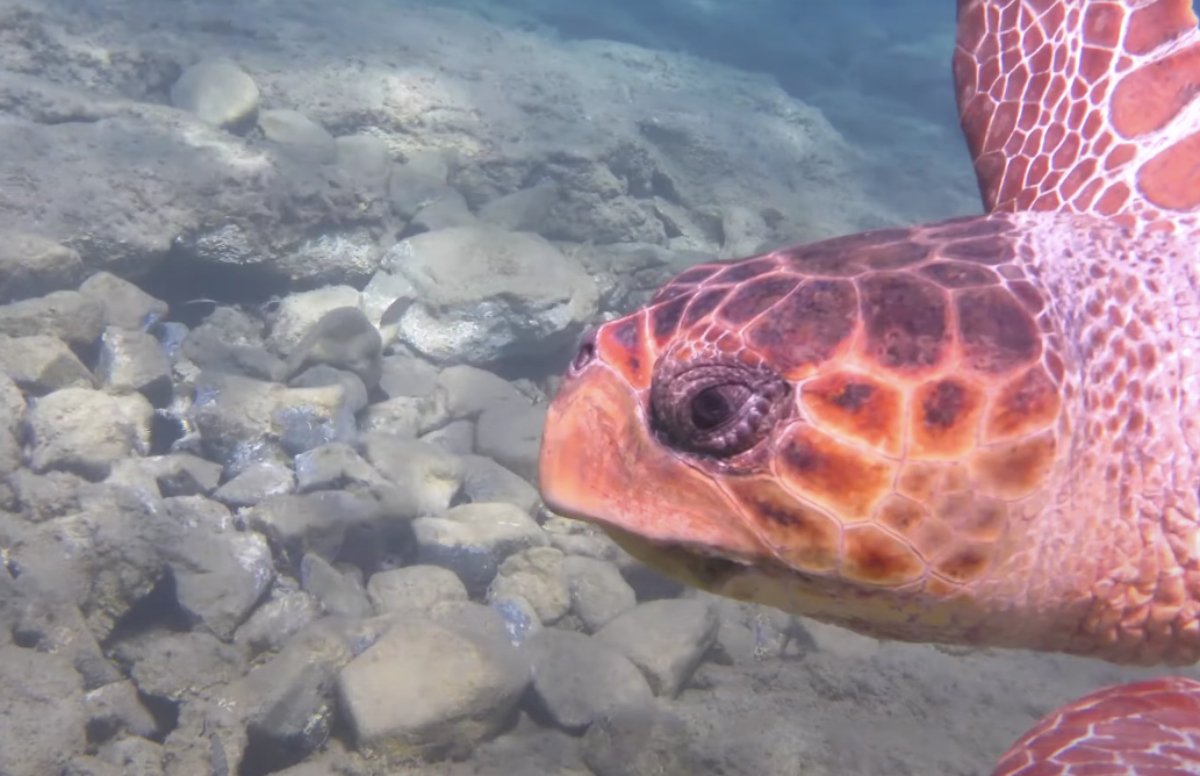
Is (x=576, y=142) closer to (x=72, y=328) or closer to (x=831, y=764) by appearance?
(x=72, y=328)

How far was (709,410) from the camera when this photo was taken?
101 centimetres

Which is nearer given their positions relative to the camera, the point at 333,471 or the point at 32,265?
the point at 333,471

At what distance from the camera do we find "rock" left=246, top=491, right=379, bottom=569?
3225mm

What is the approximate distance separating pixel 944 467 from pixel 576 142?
21.6 ft

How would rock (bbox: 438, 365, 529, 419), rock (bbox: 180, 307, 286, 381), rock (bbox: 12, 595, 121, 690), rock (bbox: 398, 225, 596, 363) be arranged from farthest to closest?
rock (bbox: 398, 225, 596, 363)
rock (bbox: 438, 365, 529, 419)
rock (bbox: 180, 307, 286, 381)
rock (bbox: 12, 595, 121, 690)

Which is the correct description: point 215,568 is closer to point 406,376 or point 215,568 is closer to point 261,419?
point 261,419

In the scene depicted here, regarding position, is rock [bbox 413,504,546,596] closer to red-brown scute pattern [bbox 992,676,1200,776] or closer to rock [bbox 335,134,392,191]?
red-brown scute pattern [bbox 992,676,1200,776]

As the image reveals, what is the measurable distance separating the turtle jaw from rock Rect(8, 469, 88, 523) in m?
2.87

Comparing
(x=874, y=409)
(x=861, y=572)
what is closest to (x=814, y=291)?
(x=874, y=409)

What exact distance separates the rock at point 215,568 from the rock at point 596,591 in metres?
1.23

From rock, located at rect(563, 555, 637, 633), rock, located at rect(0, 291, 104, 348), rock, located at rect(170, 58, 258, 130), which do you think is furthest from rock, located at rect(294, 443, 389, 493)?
rock, located at rect(170, 58, 258, 130)

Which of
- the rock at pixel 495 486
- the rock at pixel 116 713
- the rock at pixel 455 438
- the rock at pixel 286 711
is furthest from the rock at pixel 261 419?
the rock at pixel 286 711

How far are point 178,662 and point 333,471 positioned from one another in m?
1.09

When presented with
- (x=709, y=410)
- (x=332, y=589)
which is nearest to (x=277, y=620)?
(x=332, y=589)
